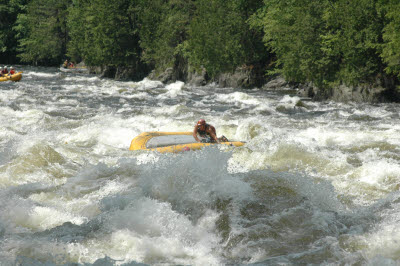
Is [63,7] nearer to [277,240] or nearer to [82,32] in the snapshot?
[82,32]

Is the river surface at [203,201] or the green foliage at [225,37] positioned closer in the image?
the river surface at [203,201]

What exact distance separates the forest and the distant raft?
31.0ft

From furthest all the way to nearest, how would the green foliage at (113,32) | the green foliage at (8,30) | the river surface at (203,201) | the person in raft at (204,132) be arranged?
the green foliage at (8,30)
the green foliage at (113,32)
the person in raft at (204,132)
the river surface at (203,201)

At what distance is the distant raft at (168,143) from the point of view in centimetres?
864

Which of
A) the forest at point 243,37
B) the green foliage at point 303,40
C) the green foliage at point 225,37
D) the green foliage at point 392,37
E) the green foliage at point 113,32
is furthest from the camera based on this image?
the green foliage at point 113,32

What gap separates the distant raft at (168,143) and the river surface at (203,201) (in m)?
0.29

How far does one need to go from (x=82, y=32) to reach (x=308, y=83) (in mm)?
24511

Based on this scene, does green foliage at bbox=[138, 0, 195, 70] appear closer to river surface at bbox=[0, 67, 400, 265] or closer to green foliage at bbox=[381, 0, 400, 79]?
green foliage at bbox=[381, 0, 400, 79]

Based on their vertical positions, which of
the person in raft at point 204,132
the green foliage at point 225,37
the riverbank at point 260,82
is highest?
the green foliage at point 225,37

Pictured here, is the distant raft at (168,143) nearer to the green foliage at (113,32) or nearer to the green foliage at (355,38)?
the green foliage at (355,38)

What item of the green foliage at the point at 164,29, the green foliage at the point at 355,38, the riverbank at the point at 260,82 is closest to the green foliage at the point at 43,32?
the riverbank at the point at 260,82

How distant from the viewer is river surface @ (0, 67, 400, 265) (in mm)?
4676

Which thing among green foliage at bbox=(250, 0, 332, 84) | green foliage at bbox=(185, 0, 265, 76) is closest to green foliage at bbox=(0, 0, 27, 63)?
green foliage at bbox=(185, 0, 265, 76)

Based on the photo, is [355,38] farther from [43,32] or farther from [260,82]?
[43,32]
